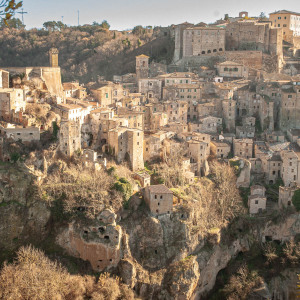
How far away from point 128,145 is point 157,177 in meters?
3.42

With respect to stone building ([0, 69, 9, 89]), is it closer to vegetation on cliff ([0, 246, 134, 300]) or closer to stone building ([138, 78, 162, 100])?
stone building ([138, 78, 162, 100])

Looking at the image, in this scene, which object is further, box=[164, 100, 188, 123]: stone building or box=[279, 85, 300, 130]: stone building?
box=[279, 85, 300, 130]: stone building

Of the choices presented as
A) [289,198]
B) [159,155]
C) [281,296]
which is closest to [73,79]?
[159,155]

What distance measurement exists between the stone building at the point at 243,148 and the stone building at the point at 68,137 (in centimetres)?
1450

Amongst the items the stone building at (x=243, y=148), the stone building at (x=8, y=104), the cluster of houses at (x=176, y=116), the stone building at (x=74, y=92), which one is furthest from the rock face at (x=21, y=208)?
the stone building at (x=243, y=148)

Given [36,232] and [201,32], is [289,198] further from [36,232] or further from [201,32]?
[201,32]

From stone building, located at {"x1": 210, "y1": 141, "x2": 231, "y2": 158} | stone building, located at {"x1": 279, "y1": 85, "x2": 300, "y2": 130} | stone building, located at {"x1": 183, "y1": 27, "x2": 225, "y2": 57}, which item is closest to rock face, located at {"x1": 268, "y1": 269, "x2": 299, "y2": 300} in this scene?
stone building, located at {"x1": 210, "y1": 141, "x2": 231, "y2": 158}

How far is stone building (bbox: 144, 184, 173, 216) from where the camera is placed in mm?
31031

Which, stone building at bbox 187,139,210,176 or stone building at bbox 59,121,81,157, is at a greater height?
stone building at bbox 59,121,81,157

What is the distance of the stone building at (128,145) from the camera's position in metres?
34.8

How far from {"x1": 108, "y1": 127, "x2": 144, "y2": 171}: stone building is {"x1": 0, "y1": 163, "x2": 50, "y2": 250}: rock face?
286 inches

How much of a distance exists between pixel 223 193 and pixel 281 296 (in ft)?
28.1

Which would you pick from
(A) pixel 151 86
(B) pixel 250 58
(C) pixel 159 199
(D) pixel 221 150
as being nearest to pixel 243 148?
(D) pixel 221 150

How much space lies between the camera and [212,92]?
1849 inches
